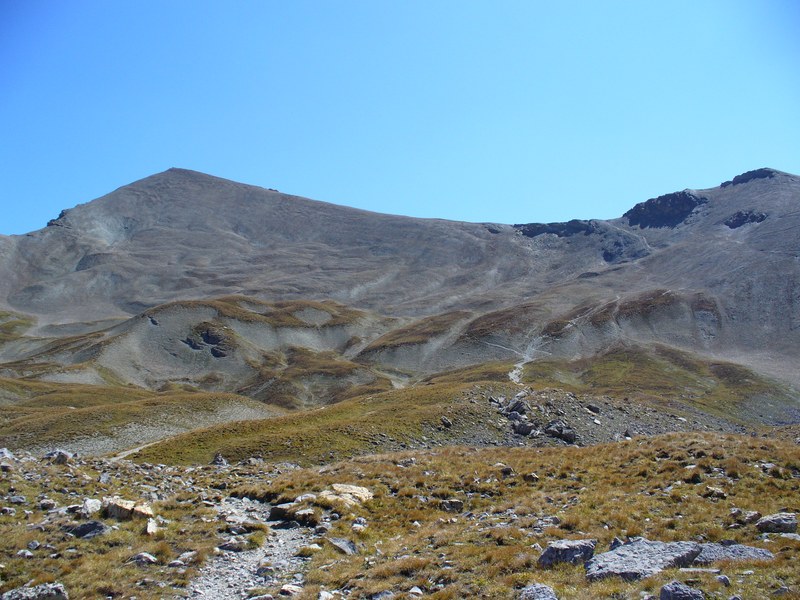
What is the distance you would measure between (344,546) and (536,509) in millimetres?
6631

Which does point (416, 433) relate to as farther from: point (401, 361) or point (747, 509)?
point (401, 361)

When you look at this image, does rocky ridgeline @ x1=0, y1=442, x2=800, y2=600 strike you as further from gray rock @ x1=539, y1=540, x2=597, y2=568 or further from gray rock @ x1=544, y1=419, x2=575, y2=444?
gray rock @ x1=544, y1=419, x2=575, y2=444

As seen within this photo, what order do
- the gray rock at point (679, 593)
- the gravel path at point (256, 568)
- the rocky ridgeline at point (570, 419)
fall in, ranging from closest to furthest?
the gray rock at point (679, 593)
the gravel path at point (256, 568)
the rocky ridgeline at point (570, 419)

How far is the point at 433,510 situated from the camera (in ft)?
72.2

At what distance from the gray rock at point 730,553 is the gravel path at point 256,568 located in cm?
948

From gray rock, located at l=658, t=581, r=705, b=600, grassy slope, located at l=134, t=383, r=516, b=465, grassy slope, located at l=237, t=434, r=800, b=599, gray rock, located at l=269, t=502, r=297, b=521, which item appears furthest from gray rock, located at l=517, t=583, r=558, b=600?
grassy slope, located at l=134, t=383, r=516, b=465

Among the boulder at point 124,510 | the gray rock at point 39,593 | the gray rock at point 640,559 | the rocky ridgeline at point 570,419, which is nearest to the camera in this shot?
the gray rock at point 640,559

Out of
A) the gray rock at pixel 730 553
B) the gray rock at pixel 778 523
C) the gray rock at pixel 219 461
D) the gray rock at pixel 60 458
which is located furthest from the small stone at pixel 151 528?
the gray rock at pixel 219 461

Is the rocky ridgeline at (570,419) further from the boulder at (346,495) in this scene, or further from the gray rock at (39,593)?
the gray rock at (39,593)

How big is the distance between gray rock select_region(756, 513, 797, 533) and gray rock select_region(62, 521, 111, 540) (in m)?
18.0

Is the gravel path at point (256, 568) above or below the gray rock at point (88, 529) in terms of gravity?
below

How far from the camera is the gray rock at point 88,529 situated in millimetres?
17219

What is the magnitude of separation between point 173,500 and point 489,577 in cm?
1388

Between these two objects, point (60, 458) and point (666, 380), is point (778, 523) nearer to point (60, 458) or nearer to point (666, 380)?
point (60, 458)
